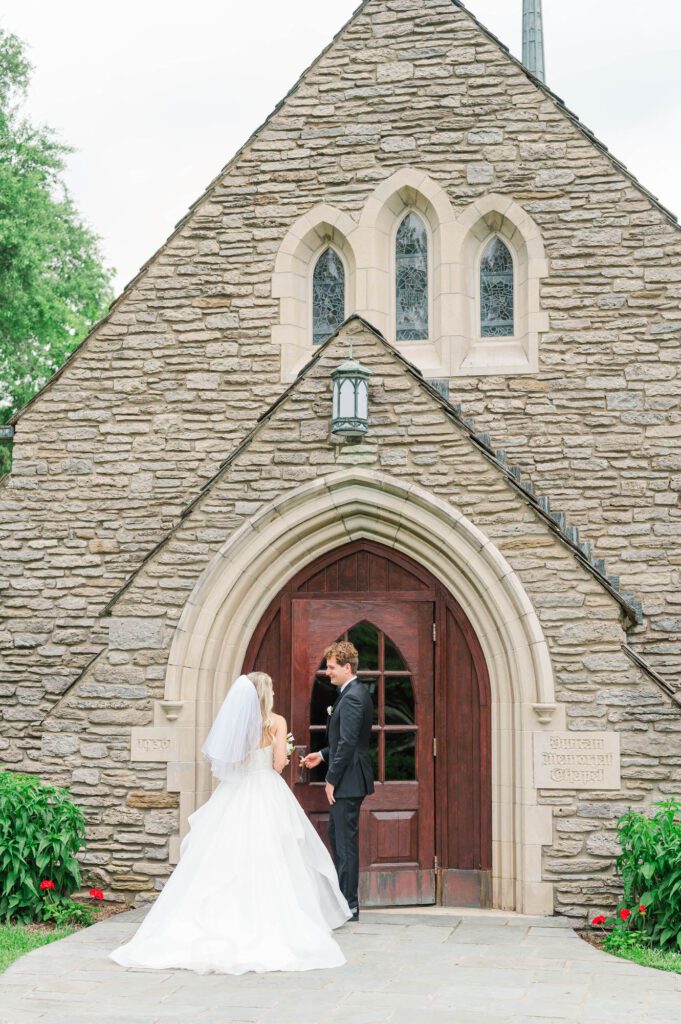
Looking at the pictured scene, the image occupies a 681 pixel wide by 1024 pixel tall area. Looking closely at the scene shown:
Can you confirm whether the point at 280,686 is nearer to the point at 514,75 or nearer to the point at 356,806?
the point at 356,806

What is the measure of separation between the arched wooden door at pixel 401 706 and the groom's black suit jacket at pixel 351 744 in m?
0.90

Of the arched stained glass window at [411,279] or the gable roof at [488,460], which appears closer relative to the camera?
the gable roof at [488,460]

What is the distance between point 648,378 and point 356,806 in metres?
4.35

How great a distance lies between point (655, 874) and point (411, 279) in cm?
562

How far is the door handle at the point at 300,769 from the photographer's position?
9.47m

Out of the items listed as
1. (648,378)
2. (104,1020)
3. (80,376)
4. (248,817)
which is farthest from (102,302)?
(104,1020)

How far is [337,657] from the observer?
335 inches

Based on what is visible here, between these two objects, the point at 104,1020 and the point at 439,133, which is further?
Result: the point at 439,133

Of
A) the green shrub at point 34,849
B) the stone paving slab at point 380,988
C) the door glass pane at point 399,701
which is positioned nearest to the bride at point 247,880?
the stone paving slab at point 380,988

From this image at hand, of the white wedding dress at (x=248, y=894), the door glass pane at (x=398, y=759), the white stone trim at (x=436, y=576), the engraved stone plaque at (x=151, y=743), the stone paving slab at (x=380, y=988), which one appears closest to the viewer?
the stone paving slab at (x=380, y=988)

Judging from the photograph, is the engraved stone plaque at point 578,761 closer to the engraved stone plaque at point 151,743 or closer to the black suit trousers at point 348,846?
the black suit trousers at point 348,846

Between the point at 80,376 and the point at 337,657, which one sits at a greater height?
the point at 80,376

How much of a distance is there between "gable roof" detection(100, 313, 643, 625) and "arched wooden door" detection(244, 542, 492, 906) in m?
1.07

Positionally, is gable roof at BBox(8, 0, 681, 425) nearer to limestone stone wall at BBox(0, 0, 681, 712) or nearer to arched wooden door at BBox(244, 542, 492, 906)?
limestone stone wall at BBox(0, 0, 681, 712)
